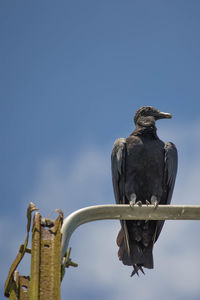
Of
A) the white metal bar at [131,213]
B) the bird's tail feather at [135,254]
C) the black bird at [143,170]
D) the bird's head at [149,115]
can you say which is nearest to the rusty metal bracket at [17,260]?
the white metal bar at [131,213]

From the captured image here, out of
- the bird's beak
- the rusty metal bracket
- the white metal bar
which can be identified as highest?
the bird's beak

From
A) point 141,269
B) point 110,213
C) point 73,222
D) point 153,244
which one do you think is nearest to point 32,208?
point 73,222

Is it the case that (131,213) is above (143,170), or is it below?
below

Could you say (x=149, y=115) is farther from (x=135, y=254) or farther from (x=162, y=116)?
(x=135, y=254)

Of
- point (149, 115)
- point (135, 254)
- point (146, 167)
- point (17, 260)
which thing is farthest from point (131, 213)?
point (149, 115)

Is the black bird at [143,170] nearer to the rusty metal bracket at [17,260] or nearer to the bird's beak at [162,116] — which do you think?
the bird's beak at [162,116]

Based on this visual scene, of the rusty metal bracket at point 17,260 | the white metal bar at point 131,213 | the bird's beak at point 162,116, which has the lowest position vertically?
the rusty metal bracket at point 17,260

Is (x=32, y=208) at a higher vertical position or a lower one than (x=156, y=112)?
lower

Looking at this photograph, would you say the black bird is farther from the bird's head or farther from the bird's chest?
the bird's head

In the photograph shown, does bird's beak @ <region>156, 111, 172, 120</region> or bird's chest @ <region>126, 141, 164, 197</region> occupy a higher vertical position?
bird's beak @ <region>156, 111, 172, 120</region>

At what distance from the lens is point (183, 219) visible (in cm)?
287

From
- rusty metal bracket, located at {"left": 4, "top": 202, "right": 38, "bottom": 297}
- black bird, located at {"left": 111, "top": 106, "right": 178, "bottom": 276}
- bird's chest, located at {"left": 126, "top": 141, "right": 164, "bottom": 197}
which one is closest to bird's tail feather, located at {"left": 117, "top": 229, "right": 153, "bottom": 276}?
black bird, located at {"left": 111, "top": 106, "right": 178, "bottom": 276}

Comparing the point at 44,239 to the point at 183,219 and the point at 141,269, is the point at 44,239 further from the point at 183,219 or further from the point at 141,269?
the point at 141,269

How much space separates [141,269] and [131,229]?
0.75 meters
